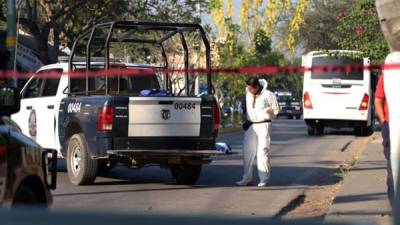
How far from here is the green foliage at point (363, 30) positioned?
52.6ft

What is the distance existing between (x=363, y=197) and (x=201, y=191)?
2.50 meters

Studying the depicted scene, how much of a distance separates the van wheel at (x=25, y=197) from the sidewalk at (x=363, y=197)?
2.70 metres

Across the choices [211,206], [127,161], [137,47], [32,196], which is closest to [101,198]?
[127,161]

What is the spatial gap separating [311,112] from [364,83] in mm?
2238

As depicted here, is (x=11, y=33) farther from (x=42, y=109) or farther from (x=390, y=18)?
(x=390, y=18)

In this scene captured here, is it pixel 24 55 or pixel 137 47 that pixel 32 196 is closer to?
pixel 24 55

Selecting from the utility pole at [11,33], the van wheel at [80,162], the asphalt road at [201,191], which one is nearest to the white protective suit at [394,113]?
the asphalt road at [201,191]

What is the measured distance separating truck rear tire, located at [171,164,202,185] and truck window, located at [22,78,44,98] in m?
2.83

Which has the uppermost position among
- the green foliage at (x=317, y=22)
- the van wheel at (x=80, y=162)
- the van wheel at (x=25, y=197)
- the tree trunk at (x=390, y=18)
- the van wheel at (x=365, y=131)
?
the green foliage at (x=317, y=22)

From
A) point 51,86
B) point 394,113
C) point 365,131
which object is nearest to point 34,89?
point 51,86

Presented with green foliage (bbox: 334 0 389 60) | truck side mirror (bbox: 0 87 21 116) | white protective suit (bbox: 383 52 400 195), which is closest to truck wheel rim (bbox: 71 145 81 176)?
truck side mirror (bbox: 0 87 21 116)

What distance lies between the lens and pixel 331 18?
36.3 meters

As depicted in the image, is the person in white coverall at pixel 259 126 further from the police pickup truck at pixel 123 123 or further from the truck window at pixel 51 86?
the truck window at pixel 51 86

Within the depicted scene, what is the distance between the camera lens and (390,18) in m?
5.71
